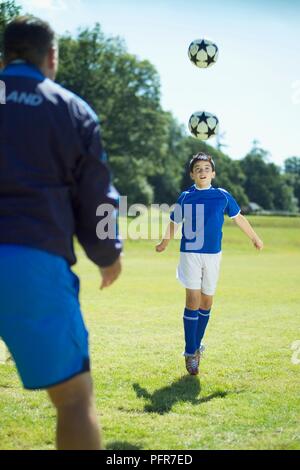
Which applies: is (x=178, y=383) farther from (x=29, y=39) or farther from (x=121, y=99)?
(x=121, y=99)

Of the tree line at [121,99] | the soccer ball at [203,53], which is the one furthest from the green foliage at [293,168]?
the soccer ball at [203,53]

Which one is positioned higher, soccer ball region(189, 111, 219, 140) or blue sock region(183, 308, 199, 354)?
soccer ball region(189, 111, 219, 140)

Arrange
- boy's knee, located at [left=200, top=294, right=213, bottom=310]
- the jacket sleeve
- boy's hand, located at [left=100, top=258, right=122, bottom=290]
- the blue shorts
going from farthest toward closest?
boy's knee, located at [left=200, top=294, right=213, bottom=310] < boy's hand, located at [left=100, top=258, right=122, bottom=290] < the jacket sleeve < the blue shorts

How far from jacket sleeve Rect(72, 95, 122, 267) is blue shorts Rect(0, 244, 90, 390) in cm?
25

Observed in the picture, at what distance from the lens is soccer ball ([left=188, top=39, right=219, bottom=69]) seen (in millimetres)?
8336

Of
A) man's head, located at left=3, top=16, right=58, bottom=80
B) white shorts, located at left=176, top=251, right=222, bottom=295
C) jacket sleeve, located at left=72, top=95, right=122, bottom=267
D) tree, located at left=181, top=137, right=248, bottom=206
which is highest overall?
man's head, located at left=3, top=16, right=58, bottom=80

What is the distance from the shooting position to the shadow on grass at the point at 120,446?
3.84m

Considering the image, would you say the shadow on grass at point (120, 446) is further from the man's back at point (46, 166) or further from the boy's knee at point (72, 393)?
the man's back at point (46, 166)

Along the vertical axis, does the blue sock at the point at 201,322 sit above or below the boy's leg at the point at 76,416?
below

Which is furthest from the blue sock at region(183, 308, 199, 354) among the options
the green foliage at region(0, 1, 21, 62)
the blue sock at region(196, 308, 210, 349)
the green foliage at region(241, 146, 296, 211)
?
the green foliage at region(241, 146, 296, 211)

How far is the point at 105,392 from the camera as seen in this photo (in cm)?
529

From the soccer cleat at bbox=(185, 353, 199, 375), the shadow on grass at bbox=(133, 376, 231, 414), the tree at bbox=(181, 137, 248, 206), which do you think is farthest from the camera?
the tree at bbox=(181, 137, 248, 206)

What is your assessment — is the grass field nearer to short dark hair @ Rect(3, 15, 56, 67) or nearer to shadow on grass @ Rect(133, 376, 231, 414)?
shadow on grass @ Rect(133, 376, 231, 414)

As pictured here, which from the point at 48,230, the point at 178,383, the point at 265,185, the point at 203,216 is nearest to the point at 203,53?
the point at 203,216
